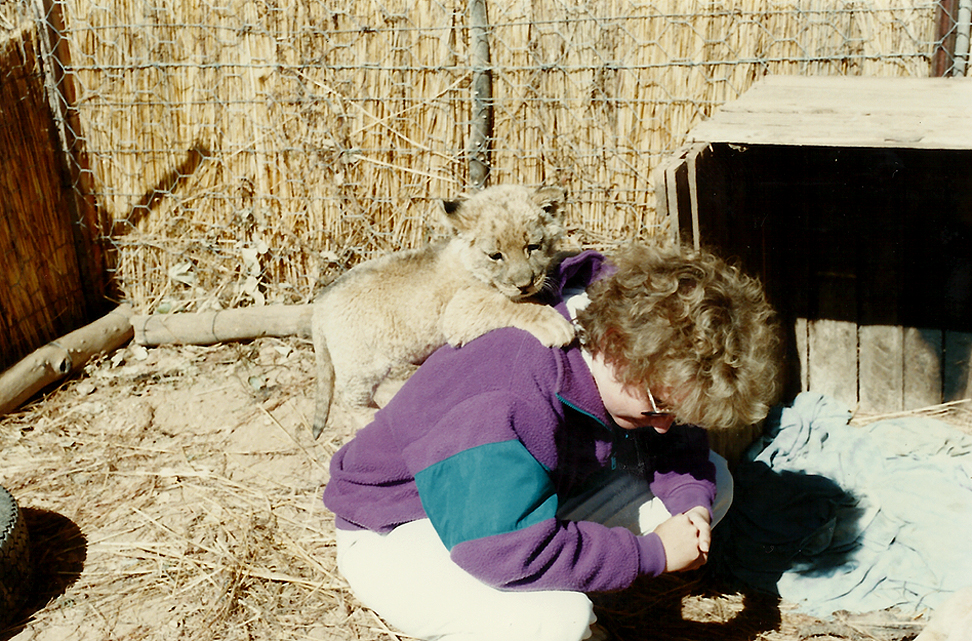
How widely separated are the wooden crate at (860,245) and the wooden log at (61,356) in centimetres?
401

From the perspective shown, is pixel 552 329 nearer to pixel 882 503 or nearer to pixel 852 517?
pixel 852 517

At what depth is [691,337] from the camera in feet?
7.57

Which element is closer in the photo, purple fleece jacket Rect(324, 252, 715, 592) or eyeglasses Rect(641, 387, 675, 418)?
purple fleece jacket Rect(324, 252, 715, 592)

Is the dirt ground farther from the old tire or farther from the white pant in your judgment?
the white pant

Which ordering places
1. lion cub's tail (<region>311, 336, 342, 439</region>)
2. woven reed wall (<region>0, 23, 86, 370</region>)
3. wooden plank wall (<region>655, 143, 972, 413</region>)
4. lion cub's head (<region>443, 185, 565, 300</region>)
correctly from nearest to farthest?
lion cub's head (<region>443, 185, 565, 300</region>), wooden plank wall (<region>655, 143, 972, 413</region>), lion cub's tail (<region>311, 336, 342, 439</region>), woven reed wall (<region>0, 23, 86, 370</region>)

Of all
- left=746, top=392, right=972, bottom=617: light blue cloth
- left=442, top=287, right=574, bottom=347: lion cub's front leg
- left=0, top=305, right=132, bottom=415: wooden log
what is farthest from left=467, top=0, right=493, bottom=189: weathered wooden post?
left=0, top=305, right=132, bottom=415: wooden log

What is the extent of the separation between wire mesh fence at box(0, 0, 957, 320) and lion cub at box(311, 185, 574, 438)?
1.46 meters

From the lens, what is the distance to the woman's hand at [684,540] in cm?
243

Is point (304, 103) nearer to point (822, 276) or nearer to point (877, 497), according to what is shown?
point (822, 276)

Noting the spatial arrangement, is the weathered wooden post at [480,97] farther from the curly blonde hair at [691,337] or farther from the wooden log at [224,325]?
the curly blonde hair at [691,337]

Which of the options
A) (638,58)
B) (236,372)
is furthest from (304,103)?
(638,58)

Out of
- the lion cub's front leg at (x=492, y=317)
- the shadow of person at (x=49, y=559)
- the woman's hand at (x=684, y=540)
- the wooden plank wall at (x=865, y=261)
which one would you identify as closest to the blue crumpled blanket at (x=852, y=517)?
the wooden plank wall at (x=865, y=261)

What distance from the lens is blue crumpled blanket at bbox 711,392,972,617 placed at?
325 cm

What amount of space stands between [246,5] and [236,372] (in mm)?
2308
